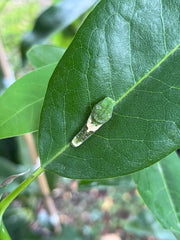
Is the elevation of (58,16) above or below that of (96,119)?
above

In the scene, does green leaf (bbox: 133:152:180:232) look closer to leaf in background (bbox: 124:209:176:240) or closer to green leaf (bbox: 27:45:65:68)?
green leaf (bbox: 27:45:65:68)

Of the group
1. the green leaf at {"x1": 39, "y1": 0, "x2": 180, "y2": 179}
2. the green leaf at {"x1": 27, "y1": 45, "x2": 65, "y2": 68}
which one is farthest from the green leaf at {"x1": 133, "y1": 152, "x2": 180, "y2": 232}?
the green leaf at {"x1": 27, "y1": 45, "x2": 65, "y2": 68}

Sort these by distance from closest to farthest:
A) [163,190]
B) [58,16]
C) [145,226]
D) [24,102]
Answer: [24,102], [163,190], [58,16], [145,226]

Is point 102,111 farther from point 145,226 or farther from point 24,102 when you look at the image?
point 145,226

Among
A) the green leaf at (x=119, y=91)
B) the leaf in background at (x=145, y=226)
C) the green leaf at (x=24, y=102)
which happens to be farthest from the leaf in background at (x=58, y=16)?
the leaf in background at (x=145, y=226)

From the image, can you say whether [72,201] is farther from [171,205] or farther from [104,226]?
[171,205]

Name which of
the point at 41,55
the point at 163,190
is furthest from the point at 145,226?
the point at 41,55
